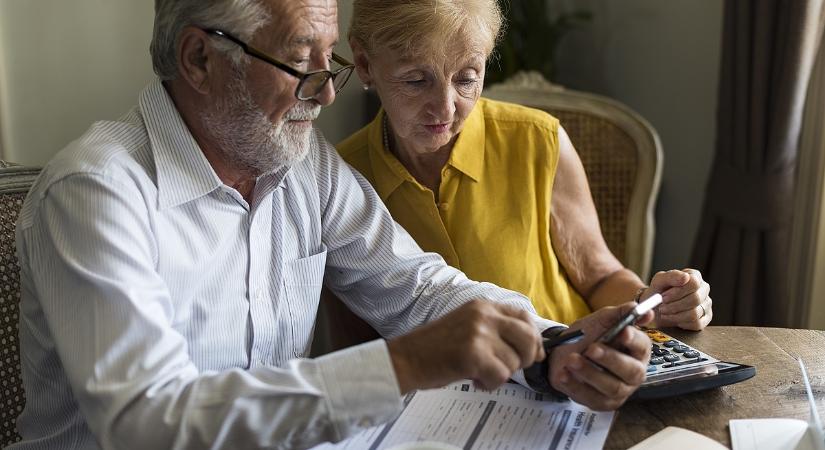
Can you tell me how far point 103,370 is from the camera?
39.3 inches

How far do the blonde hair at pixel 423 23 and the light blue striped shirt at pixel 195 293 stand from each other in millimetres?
218

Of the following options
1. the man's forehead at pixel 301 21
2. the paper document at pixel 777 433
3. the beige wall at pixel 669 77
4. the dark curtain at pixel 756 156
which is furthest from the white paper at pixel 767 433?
the beige wall at pixel 669 77

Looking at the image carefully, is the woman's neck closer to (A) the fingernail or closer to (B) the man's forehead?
(B) the man's forehead

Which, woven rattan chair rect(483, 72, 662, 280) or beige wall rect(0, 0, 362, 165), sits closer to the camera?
beige wall rect(0, 0, 362, 165)

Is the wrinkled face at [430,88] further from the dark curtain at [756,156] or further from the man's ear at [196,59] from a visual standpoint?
the dark curtain at [756,156]

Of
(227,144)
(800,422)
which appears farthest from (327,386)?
(800,422)

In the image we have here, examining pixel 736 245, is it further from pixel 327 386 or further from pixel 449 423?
pixel 327 386

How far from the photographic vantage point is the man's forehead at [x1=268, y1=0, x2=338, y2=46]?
48.4 inches

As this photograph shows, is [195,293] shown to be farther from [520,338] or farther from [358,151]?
[358,151]

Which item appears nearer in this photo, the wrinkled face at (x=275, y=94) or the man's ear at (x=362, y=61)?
the wrinkled face at (x=275, y=94)

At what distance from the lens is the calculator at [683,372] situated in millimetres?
1182

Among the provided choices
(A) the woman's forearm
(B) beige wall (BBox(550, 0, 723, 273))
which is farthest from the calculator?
(B) beige wall (BBox(550, 0, 723, 273))

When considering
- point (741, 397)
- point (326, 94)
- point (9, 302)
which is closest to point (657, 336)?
point (741, 397)

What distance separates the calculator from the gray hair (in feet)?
2.37
